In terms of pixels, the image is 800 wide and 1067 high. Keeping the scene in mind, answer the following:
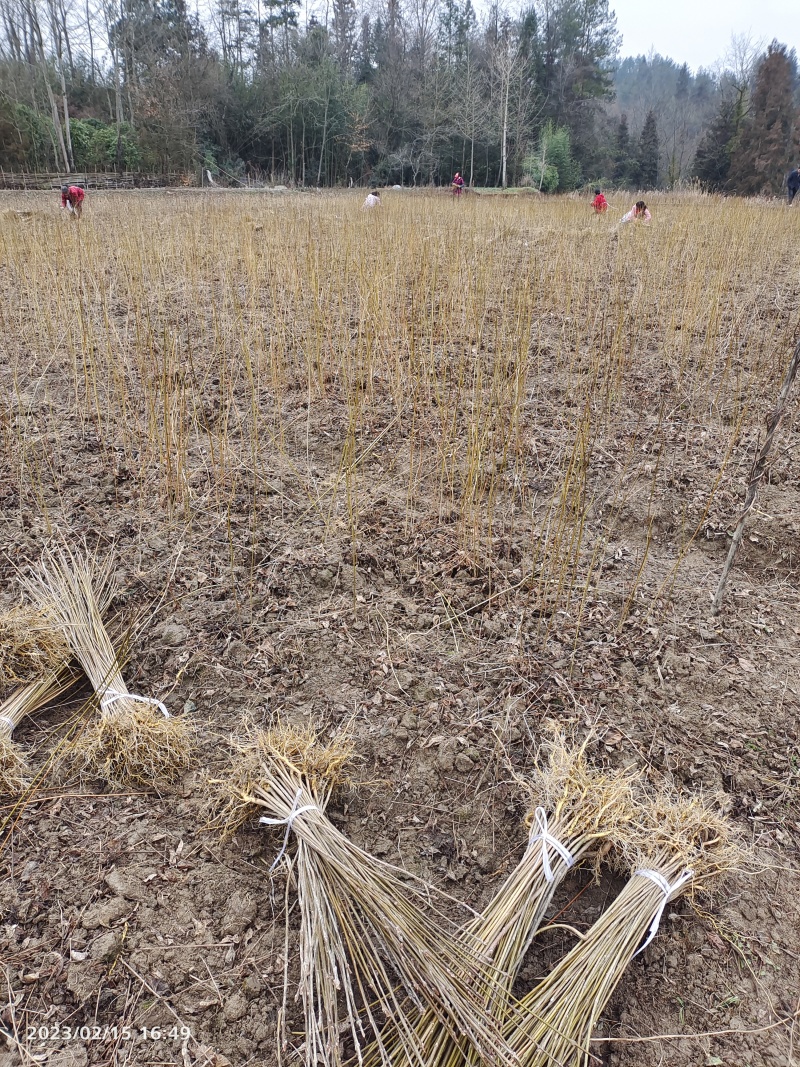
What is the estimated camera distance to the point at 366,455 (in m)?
2.74

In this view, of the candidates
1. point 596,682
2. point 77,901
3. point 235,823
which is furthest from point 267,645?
point 596,682

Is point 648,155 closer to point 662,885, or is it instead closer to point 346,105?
point 346,105

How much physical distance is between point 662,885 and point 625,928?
0.11 meters

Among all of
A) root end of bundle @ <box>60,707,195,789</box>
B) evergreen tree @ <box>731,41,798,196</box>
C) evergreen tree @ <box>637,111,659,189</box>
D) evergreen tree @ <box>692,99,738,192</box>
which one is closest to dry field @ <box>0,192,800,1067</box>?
root end of bundle @ <box>60,707,195,789</box>

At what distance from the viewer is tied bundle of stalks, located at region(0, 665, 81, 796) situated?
141 centimetres

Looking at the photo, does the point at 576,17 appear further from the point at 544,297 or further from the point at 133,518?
the point at 133,518

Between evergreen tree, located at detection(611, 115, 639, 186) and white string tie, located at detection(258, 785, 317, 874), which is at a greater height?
evergreen tree, located at detection(611, 115, 639, 186)

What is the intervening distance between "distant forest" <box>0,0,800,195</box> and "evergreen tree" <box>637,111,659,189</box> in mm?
68

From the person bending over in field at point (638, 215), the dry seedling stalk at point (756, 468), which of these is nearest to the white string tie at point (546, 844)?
the dry seedling stalk at point (756, 468)

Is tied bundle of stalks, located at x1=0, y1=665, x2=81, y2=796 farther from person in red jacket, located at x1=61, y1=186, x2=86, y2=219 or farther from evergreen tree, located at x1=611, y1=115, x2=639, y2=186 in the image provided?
evergreen tree, located at x1=611, y1=115, x2=639, y2=186

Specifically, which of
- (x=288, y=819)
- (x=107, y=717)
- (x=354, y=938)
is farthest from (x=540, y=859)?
(x=107, y=717)

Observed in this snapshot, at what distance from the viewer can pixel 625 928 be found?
1142mm

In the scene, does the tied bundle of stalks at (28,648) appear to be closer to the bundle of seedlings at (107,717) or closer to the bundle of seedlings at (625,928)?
the bundle of seedlings at (107,717)

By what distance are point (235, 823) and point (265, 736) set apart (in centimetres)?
18
